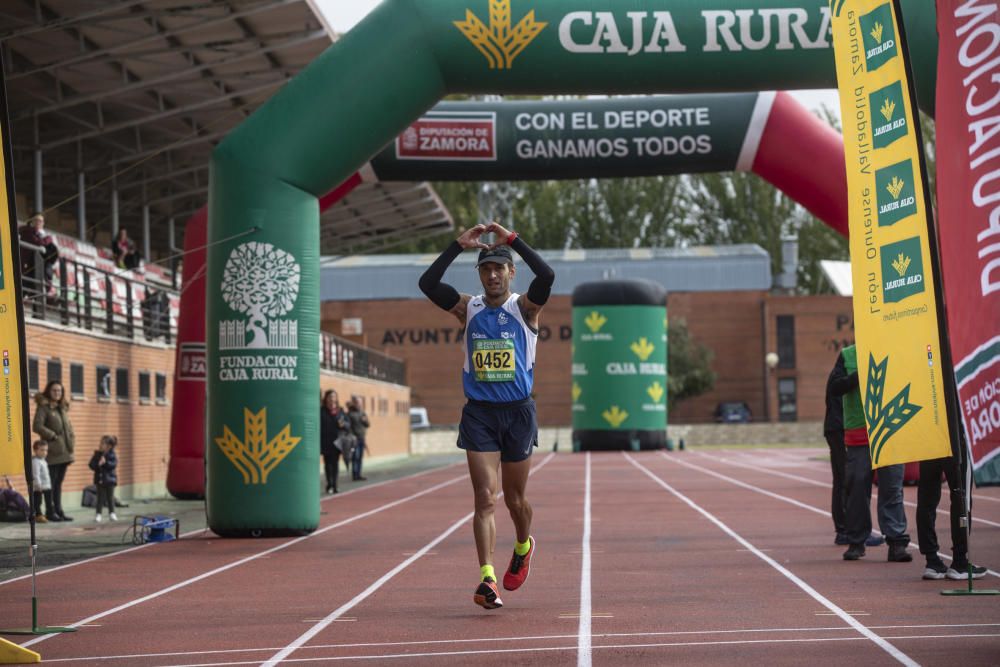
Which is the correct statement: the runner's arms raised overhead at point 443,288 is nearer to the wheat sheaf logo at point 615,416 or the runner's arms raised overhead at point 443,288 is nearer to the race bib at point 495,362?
the race bib at point 495,362

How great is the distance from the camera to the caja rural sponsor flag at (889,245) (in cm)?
900

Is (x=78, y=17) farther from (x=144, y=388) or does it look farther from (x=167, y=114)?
(x=144, y=388)

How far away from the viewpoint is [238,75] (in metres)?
30.2

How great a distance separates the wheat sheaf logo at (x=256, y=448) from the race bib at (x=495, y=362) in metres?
6.69

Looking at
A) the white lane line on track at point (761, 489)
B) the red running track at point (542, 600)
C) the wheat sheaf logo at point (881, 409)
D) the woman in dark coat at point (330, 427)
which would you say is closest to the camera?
the red running track at point (542, 600)

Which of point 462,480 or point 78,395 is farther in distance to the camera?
point 462,480

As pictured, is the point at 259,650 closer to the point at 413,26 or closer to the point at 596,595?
the point at 596,595

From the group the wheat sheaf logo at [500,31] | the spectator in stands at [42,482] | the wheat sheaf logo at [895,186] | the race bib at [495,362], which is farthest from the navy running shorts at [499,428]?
the spectator in stands at [42,482]

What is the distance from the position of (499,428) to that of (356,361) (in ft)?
133

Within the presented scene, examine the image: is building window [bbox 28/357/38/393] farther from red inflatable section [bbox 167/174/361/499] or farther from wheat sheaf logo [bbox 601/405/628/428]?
wheat sheaf logo [bbox 601/405/628/428]

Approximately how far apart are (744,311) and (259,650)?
2811 inches

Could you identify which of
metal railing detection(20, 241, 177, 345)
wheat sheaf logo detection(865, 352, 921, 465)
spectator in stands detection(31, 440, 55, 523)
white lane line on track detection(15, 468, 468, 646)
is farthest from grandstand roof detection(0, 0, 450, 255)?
wheat sheaf logo detection(865, 352, 921, 465)

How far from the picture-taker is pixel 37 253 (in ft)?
73.9

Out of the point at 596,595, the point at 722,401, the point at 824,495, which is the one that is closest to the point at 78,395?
the point at 824,495
